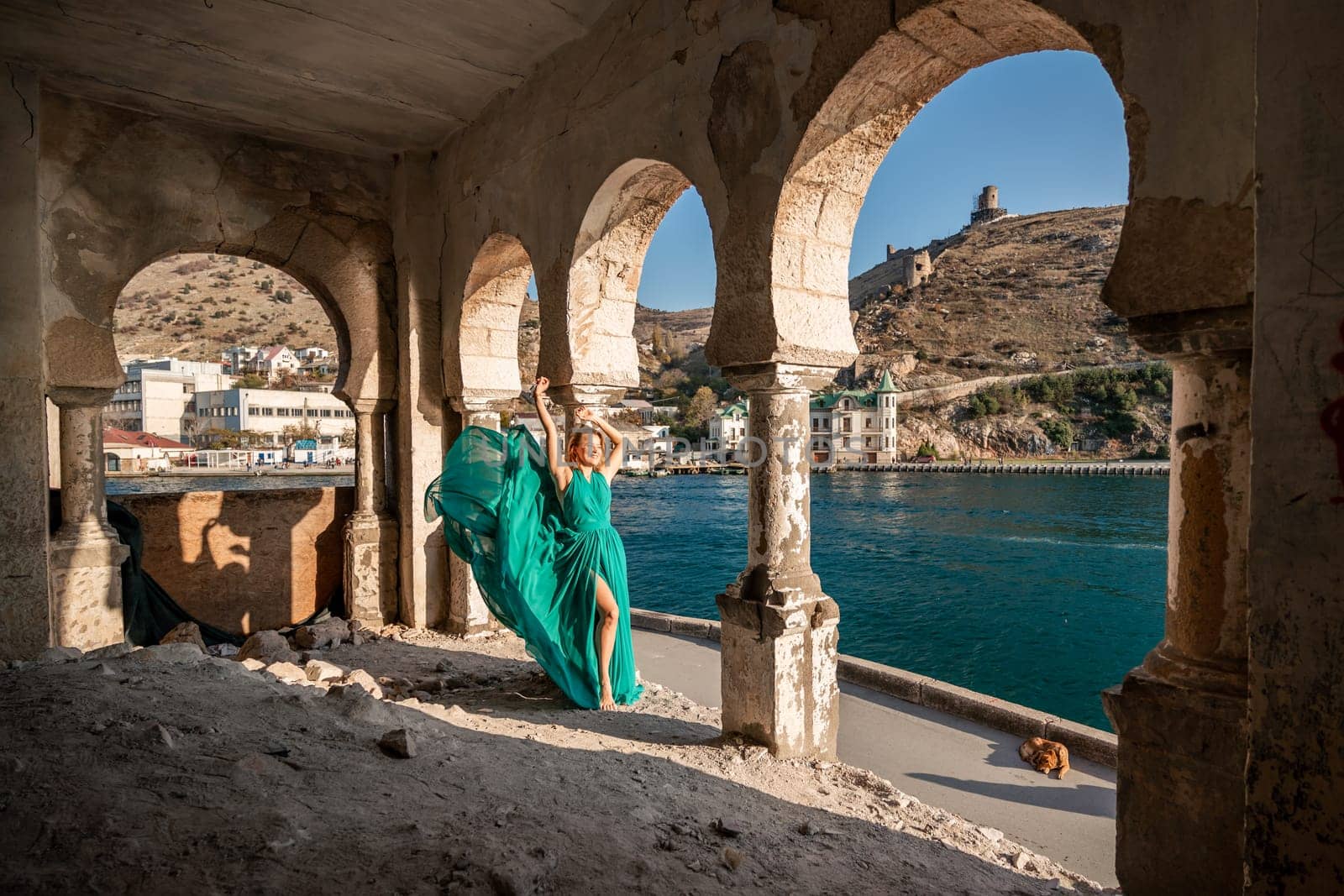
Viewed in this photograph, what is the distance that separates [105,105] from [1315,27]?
6.25 meters

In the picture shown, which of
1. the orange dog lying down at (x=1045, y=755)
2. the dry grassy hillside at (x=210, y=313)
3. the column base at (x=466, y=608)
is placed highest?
the dry grassy hillside at (x=210, y=313)

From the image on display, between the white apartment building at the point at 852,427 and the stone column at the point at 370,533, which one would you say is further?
the white apartment building at the point at 852,427

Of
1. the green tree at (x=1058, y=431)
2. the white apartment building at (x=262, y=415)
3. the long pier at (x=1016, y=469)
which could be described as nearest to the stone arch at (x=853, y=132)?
the white apartment building at (x=262, y=415)

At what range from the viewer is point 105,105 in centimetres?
493

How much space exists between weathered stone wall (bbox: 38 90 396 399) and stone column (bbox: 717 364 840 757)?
399cm

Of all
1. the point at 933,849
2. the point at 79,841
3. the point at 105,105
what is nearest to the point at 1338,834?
the point at 933,849

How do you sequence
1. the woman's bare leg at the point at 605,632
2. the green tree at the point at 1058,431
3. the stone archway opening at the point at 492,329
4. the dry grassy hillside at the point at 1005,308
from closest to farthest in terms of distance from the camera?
the woman's bare leg at the point at 605,632 < the stone archway opening at the point at 492,329 < the green tree at the point at 1058,431 < the dry grassy hillside at the point at 1005,308

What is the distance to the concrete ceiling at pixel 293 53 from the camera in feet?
12.6

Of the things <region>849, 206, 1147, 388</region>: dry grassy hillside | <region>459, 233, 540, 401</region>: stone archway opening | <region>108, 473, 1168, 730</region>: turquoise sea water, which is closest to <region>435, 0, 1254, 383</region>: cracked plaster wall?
<region>459, 233, 540, 401</region>: stone archway opening

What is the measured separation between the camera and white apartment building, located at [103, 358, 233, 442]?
3953 centimetres

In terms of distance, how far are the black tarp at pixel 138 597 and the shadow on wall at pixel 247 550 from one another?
0.14 meters

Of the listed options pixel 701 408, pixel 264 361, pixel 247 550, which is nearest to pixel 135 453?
pixel 247 550

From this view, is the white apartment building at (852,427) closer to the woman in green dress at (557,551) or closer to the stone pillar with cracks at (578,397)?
the stone pillar with cracks at (578,397)

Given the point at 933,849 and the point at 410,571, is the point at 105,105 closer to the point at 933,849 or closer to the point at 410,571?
the point at 410,571
